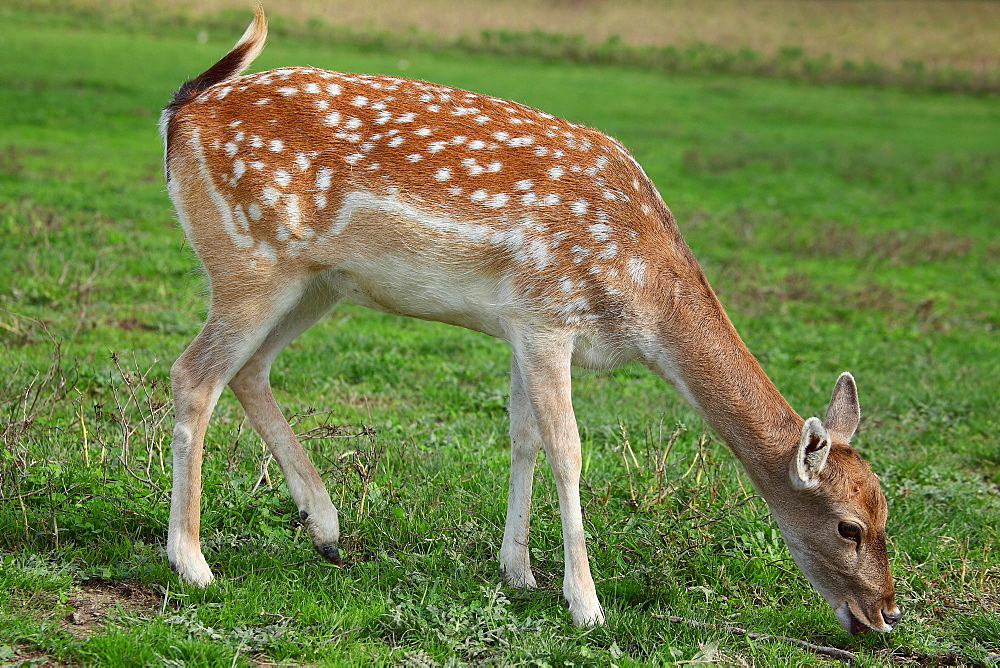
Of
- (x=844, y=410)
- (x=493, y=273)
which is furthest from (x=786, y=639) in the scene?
(x=493, y=273)

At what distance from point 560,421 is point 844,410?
1335 mm

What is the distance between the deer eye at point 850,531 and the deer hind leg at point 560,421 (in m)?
1.12

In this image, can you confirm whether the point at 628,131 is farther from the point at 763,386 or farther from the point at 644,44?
the point at 763,386

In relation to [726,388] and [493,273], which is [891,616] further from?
[493,273]

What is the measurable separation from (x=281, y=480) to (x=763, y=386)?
8.48ft

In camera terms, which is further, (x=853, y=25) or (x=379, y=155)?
(x=853, y=25)

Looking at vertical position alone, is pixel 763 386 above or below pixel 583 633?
above

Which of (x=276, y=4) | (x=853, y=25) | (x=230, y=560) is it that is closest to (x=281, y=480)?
(x=230, y=560)

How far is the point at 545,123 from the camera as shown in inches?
201

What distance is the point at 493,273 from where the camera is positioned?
15.6 ft

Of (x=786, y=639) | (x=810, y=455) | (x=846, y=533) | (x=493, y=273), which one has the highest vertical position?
(x=493, y=273)

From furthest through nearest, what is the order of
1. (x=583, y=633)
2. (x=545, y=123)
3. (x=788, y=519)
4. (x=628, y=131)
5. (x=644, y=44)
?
1. (x=644, y=44)
2. (x=628, y=131)
3. (x=545, y=123)
4. (x=788, y=519)
5. (x=583, y=633)

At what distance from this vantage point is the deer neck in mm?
4750

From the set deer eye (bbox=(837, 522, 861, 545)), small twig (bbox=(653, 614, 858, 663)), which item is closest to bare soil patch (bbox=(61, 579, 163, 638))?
small twig (bbox=(653, 614, 858, 663))
